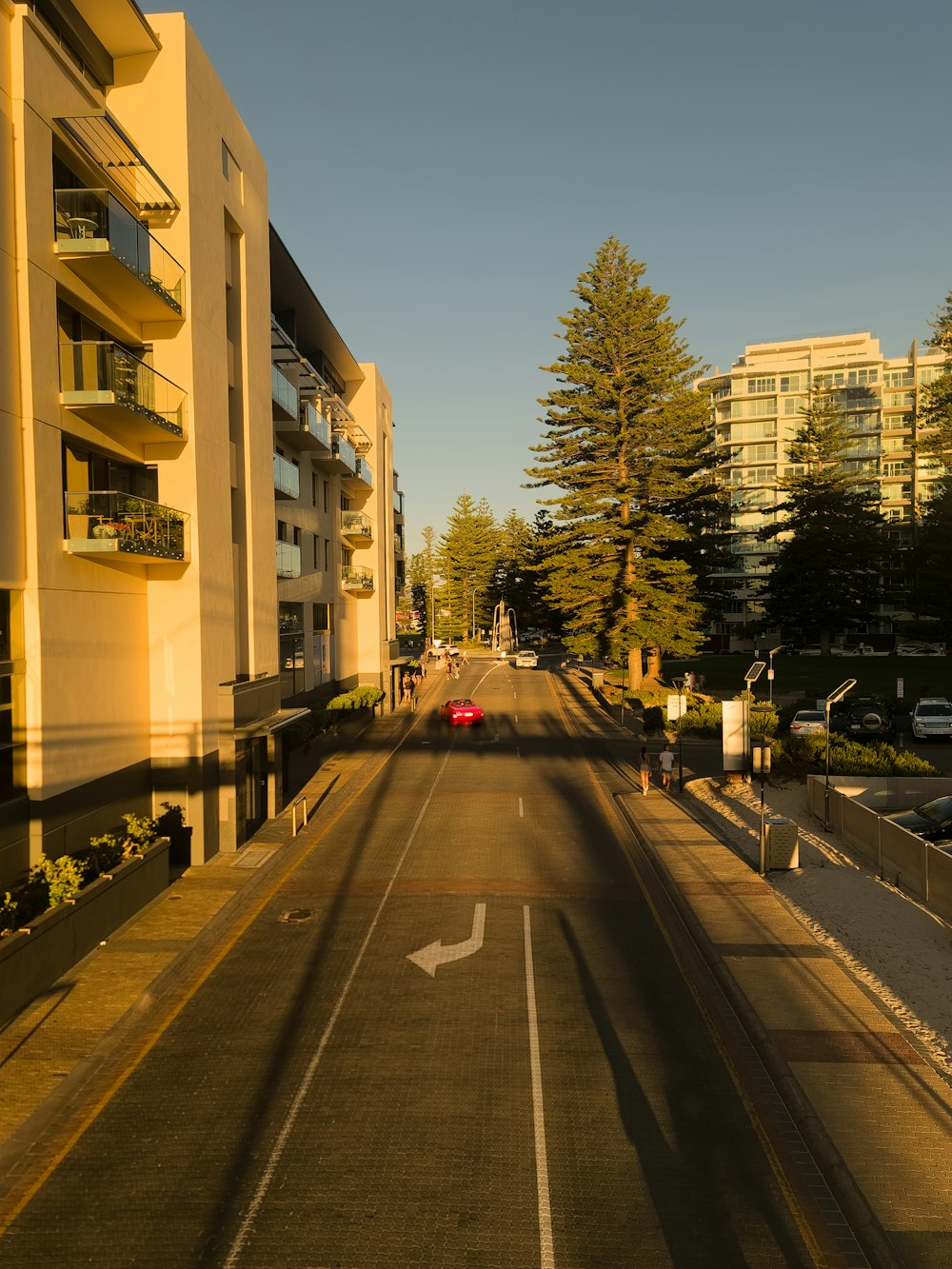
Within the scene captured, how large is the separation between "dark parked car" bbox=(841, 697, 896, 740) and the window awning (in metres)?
32.9

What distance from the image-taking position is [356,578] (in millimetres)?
48969

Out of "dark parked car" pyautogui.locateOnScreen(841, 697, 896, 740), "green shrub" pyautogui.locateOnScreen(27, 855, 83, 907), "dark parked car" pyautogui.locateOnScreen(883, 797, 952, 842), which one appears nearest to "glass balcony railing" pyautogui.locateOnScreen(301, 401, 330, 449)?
"green shrub" pyautogui.locateOnScreen(27, 855, 83, 907)

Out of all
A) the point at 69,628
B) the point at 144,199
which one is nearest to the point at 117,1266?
the point at 69,628

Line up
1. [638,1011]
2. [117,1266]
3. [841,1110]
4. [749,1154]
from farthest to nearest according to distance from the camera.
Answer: [638,1011], [841,1110], [749,1154], [117,1266]

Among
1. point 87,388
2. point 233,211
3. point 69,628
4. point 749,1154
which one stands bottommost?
point 749,1154

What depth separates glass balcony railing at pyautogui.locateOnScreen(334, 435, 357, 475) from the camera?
42.4m

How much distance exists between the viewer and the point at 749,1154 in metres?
8.97

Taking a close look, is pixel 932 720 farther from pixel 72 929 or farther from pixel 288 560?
pixel 72 929

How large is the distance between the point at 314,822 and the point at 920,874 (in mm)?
15318

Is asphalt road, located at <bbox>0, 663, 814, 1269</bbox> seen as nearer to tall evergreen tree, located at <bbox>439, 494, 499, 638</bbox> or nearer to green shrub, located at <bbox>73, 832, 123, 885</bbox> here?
green shrub, located at <bbox>73, 832, 123, 885</bbox>

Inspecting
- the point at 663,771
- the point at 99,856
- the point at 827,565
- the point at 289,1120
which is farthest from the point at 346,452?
the point at 827,565

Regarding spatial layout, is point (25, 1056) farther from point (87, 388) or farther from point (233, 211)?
point (233, 211)

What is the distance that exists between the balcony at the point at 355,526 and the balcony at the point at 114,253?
1134 inches

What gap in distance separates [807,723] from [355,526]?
2620 cm
